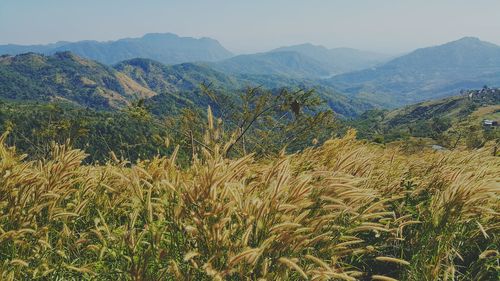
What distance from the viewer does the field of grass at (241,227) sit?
94.0 inches

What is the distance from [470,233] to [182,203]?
236cm

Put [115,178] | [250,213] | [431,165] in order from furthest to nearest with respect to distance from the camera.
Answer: [431,165] → [115,178] → [250,213]

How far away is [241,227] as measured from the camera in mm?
2529

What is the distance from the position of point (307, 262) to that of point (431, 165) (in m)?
3.04

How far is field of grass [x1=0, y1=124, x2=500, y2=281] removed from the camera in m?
2.39

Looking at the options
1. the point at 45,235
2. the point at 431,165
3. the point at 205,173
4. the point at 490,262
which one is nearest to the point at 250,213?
the point at 205,173

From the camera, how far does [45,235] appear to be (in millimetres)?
3096

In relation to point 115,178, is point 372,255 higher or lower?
lower

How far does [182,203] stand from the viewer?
2.61 metres

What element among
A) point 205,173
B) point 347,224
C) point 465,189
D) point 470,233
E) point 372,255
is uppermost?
point 205,173


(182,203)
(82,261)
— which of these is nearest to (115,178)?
(82,261)

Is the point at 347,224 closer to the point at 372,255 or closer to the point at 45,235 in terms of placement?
the point at 372,255

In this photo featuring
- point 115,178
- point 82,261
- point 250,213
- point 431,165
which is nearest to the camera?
point 250,213

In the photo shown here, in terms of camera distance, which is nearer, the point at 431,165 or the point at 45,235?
the point at 45,235
